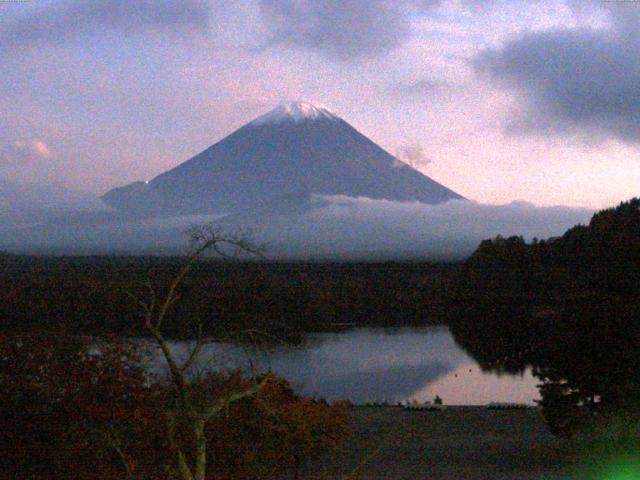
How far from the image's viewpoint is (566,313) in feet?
32.1

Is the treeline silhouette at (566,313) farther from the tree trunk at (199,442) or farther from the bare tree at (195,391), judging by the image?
the tree trunk at (199,442)

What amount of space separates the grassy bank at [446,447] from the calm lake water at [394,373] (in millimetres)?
2696

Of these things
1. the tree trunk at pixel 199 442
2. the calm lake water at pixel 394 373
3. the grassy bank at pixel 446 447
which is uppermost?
the tree trunk at pixel 199 442

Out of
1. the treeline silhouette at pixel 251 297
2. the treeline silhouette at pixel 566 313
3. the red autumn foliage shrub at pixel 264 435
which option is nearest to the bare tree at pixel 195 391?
the red autumn foliage shrub at pixel 264 435

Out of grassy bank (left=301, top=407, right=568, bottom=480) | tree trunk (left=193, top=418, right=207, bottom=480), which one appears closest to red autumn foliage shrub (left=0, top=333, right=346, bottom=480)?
tree trunk (left=193, top=418, right=207, bottom=480)

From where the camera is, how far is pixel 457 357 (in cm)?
2289

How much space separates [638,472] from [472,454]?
2.31 m

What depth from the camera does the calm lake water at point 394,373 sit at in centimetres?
1642

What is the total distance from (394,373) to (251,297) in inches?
535

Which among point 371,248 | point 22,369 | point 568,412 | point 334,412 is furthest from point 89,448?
point 371,248

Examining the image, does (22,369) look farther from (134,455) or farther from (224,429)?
(224,429)

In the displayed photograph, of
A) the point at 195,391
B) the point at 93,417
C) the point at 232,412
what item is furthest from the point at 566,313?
the point at 195,391

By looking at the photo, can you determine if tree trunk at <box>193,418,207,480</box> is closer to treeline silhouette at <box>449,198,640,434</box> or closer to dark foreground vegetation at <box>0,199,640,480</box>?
dark foreground vegetation at <box>0,199,640,480</box>

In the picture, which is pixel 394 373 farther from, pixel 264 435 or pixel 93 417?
pixel 93 417
